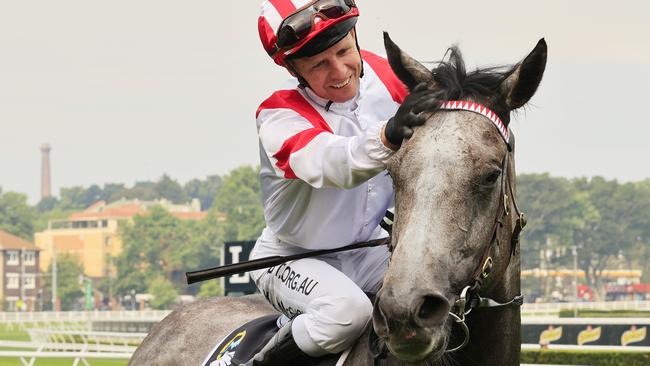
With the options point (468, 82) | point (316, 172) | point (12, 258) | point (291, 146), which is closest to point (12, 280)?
point (12, 258)

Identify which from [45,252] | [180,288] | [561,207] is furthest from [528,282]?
[45,252]

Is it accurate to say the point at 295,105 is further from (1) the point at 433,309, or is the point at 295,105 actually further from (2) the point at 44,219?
(2) the point at 44,219

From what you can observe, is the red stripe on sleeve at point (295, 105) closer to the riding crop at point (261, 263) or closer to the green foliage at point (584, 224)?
the riding crop at point (261, 263)

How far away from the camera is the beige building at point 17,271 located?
101438mm

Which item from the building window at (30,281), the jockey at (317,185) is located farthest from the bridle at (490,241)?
the building window at (30,281)

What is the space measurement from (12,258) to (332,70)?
10733cm

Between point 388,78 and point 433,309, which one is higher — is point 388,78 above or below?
above

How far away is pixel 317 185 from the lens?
130 inches

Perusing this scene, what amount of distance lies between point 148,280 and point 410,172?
9473 cm

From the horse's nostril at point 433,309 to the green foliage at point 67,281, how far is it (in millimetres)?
90953

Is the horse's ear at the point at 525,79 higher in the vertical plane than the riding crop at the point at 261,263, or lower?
higher

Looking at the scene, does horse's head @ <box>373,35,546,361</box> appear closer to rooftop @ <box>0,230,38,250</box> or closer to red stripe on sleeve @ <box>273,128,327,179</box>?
red stripe on sleeve @ <box>273,128,327,179</box>

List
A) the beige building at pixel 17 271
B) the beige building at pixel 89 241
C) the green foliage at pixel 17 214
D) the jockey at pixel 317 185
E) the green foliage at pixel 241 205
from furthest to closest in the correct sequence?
the green foliage at pixel 17 214
the beige building at pixel 89 241
the beige building at pixel 17 271
the green foliage at pixel 241 205
the jockey at pixel 317 185

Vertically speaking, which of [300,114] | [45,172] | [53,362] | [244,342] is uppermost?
[45,172]
